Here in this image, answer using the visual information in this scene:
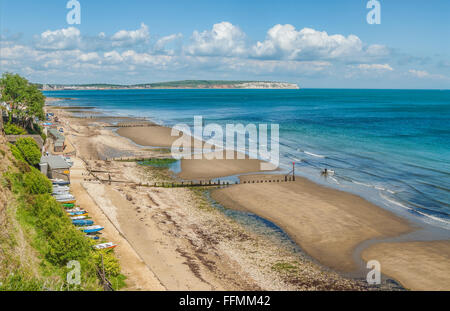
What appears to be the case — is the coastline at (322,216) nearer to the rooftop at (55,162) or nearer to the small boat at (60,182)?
the small boat at (60,182)

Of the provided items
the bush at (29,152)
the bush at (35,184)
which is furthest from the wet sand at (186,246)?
the bush at (29,152)

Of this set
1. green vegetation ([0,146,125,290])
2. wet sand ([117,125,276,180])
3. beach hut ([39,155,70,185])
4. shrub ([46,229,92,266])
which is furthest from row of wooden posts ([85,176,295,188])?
shrub ([46,229,92,266])

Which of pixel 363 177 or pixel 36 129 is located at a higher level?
pixel 36 129

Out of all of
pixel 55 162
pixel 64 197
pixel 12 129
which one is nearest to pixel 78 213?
pixel 64 197

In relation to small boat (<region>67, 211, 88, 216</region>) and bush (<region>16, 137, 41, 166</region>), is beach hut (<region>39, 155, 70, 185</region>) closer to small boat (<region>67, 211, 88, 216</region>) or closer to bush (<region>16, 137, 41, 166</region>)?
bush (<region>16, 137, 41, 166</region>)

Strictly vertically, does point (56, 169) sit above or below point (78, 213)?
above

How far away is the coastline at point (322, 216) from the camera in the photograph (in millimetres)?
31273

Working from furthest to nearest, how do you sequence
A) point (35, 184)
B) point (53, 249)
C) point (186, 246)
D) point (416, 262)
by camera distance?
point (35, 184), point (186, 246), point (416, 262), point (53, 249)

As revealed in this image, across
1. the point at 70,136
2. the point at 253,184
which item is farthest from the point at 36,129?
the point at 253,184

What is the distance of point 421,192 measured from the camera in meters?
Answer: 46.2

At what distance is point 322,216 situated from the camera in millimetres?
38625

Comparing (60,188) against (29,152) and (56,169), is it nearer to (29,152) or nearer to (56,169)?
(56,169)

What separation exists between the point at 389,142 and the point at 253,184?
46.9 m

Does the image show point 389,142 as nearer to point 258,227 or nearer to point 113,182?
point 258,227
